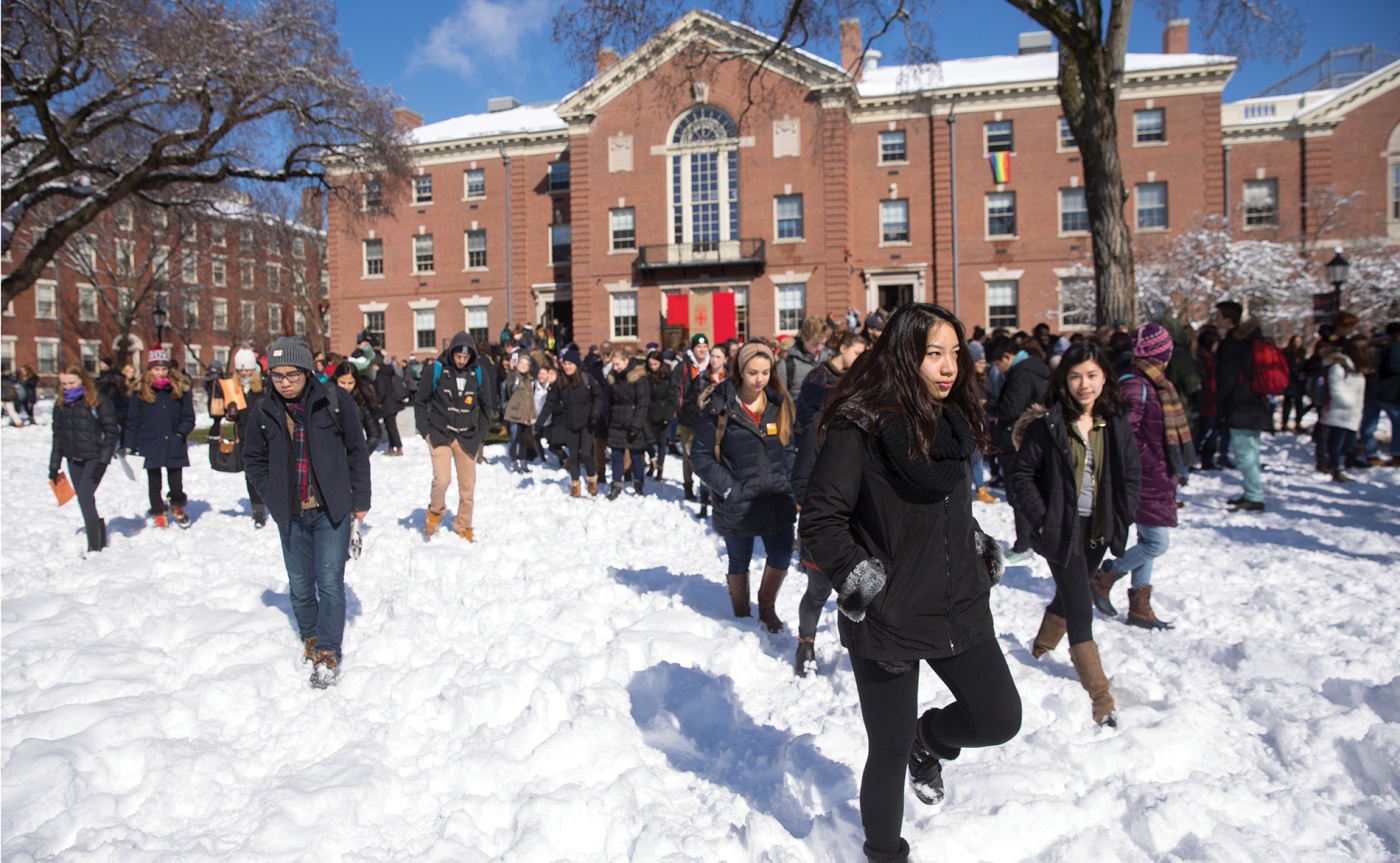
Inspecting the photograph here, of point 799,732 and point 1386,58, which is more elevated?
point 1386,58

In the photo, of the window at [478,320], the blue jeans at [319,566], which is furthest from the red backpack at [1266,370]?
the window at [478,320]

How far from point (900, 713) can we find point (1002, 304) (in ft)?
111

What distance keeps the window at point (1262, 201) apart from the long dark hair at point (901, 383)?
1529 inches

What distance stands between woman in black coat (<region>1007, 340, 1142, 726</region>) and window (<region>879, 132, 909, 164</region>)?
106 feet

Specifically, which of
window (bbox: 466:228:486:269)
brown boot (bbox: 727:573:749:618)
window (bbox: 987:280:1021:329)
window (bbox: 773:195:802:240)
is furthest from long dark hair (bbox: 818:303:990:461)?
window (bbox: 466:228:486:269)

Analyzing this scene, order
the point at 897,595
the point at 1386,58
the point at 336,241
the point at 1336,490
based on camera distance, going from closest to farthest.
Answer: the point at 897,595, the point at 1336,490, the point at 1386,58, the point at 336,241

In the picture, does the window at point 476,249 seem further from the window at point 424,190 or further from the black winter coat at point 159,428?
the black winter coat at point 159,428

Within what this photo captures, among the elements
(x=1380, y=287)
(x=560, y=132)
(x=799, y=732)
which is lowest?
(x=799, y=732)

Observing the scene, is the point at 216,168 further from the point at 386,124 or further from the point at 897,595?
the point at 897,595

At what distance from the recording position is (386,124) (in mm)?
17406

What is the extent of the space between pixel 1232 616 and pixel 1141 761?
2.60 m

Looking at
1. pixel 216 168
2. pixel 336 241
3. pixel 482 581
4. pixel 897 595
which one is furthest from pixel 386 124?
pixel 336 241

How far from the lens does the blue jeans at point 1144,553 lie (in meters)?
5.64

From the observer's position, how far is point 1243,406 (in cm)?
928
